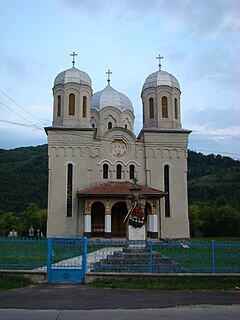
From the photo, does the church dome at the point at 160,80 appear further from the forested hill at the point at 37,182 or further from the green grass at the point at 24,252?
the forested hill at the point at 37,182

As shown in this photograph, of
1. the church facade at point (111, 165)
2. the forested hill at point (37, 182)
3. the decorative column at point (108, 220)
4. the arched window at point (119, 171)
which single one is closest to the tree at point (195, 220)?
the forested hill at point (37, 182)

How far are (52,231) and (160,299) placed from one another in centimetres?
2039

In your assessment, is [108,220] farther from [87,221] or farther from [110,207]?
[87,221]

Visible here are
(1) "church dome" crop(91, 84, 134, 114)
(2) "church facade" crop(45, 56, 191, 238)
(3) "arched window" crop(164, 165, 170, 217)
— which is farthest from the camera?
(1) "church dome" crop(91, 84, 134, 114)

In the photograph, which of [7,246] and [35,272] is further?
[7,246]

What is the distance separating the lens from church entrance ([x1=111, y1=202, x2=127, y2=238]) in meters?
28.2

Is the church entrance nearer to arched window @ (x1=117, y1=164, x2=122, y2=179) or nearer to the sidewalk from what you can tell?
arched window @ (x1=117, y1=164, x2=122, y2=179)

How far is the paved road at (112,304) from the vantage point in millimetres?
6734

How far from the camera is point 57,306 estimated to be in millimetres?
7461

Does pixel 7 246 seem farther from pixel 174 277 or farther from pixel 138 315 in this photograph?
pixel 138 315

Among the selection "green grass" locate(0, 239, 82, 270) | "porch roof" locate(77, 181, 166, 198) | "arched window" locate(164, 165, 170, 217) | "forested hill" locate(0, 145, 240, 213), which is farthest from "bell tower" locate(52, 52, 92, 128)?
"forested hill" locate(0, 145, 240, 213)

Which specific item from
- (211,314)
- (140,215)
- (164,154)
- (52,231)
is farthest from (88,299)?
(164,154)

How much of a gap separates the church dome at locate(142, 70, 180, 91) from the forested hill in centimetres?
2777

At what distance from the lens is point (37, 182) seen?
7150 centimetres
